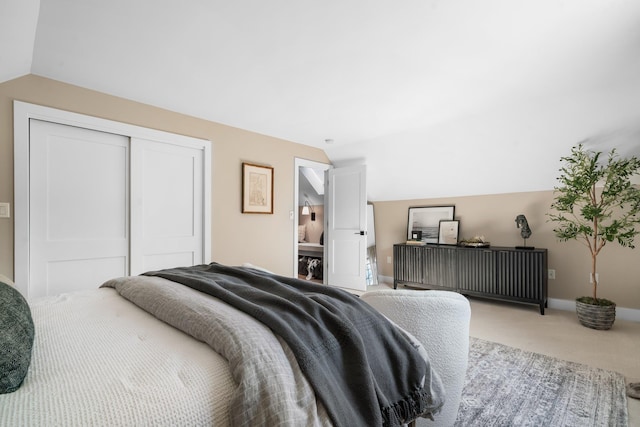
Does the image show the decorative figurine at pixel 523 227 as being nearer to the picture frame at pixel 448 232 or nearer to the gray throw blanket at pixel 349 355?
the picture frame at pixel 448 232

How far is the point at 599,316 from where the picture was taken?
321cm

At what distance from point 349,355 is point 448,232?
4.21 m

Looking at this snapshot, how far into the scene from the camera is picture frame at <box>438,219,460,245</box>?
15.6 ft

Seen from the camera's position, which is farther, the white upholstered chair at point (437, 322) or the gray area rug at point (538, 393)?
the gray area rug at point (538, 393)

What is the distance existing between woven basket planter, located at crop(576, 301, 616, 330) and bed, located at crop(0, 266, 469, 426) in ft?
9.83

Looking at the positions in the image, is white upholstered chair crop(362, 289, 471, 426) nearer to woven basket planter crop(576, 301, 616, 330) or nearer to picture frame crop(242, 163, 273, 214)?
woven basket planter crop(576, 301, 616, 330)

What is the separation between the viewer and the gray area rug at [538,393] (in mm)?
1776

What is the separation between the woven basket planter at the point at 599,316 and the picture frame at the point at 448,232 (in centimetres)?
174

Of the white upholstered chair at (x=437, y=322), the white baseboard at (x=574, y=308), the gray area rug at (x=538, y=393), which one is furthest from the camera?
the white baseboard at (x=574, y=308)

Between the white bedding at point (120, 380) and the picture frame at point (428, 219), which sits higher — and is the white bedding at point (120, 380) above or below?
below

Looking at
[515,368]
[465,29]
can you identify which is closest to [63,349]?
[465,29]

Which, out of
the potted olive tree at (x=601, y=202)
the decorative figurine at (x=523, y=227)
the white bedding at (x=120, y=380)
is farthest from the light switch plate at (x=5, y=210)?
the decorative figurine at (x=523, y=227)

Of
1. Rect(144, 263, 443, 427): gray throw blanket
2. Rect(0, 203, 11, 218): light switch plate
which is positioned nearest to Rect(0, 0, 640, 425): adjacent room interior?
Rect(0, 203, 11, 218): light switch plate

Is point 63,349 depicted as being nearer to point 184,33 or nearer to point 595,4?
point 184,33
